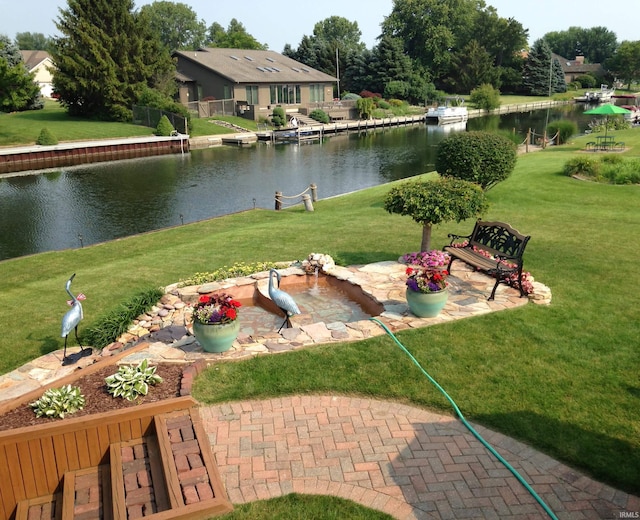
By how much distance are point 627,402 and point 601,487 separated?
1.58 metres

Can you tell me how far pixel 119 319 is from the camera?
912 cm

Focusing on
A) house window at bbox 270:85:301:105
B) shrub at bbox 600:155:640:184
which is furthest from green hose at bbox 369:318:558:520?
house window at bbox 270:85:301:105

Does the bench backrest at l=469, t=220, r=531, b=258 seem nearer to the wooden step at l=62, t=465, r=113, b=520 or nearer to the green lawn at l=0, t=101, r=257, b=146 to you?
the wooden step at l=62, t=465, r=113, b=520

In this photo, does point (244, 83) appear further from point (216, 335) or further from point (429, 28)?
point (216, 335)

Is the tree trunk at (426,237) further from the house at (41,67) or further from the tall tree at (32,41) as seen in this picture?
the tall tree at (32,41)

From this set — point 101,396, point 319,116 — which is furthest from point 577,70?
point 101,396

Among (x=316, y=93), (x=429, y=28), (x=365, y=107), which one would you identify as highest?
(x=429, y=28)

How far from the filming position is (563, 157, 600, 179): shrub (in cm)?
2097

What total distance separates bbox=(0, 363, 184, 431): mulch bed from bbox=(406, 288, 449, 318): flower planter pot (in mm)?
3602

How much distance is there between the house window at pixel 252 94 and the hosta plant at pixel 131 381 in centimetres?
5229

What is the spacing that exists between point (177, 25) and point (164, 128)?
77.1 metres

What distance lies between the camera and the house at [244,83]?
2140 inches

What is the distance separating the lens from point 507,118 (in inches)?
2557

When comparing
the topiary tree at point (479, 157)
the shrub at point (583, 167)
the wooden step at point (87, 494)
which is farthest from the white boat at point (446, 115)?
the wooden step at point (87, 494)
